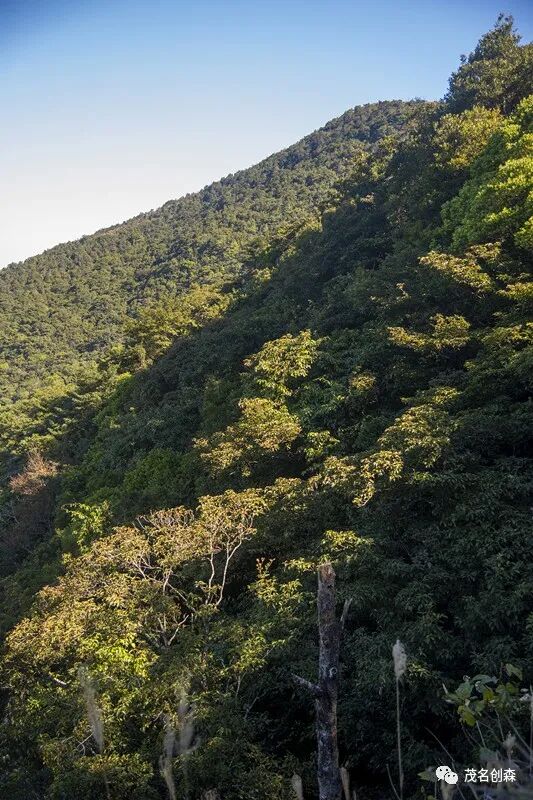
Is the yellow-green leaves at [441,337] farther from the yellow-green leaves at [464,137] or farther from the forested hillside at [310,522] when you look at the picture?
the yellow-green leaves at [464,137]

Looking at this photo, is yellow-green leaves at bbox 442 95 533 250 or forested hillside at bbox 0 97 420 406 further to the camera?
forested hillside at bbox 0 97 420 406

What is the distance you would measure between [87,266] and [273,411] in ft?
254

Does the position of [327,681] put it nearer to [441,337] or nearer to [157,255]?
[441,337]

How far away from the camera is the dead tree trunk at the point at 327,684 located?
11.6 ft

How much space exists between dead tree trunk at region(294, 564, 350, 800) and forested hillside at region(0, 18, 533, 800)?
0.82 meters

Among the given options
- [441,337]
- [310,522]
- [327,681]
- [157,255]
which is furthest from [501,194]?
[157,255]

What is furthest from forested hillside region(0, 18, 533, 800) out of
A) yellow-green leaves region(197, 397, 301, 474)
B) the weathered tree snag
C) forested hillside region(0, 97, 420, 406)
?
forested hillside region(0, 97, 420, 406)

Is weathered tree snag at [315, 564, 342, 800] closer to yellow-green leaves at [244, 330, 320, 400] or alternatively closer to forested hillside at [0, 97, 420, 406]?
yellow-green leaves at [244, 330, 320, 400]

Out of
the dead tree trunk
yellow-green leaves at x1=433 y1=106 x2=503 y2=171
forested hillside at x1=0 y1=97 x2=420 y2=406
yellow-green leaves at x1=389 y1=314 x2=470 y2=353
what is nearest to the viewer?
the dead tree trunk

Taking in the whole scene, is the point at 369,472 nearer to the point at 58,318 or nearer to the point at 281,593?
the point at 281,593

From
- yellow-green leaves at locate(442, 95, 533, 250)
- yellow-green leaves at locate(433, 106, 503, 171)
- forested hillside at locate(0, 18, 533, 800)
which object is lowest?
forested hillside at locate(0, 18, 533, 800)

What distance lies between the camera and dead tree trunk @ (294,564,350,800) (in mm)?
3523

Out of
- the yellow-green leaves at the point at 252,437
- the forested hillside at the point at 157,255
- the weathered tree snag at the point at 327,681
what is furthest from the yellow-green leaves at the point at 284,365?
the forested hillside at the point at 157,255

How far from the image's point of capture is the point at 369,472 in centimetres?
830
